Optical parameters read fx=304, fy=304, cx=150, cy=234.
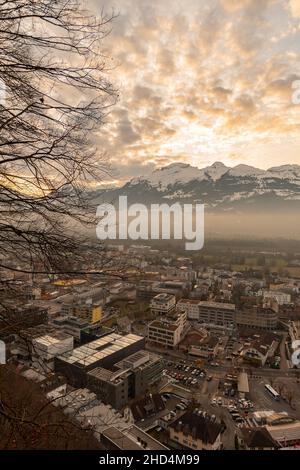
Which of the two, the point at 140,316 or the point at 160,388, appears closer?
the point at 160,388

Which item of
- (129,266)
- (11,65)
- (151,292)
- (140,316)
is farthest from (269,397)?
(151,292)

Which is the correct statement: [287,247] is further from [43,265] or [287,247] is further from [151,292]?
[43,265]

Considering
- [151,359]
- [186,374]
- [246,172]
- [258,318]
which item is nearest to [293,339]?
[258,318]

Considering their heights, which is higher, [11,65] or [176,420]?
[11,65]

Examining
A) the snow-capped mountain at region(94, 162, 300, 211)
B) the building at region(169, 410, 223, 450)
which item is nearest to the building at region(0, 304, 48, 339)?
the building at region(169, 410, 223, 450)

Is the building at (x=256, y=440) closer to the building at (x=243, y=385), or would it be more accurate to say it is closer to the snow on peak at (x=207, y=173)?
the building at (x=243, y=385)

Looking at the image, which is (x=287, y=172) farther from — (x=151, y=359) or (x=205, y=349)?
(x=151, y=359)
